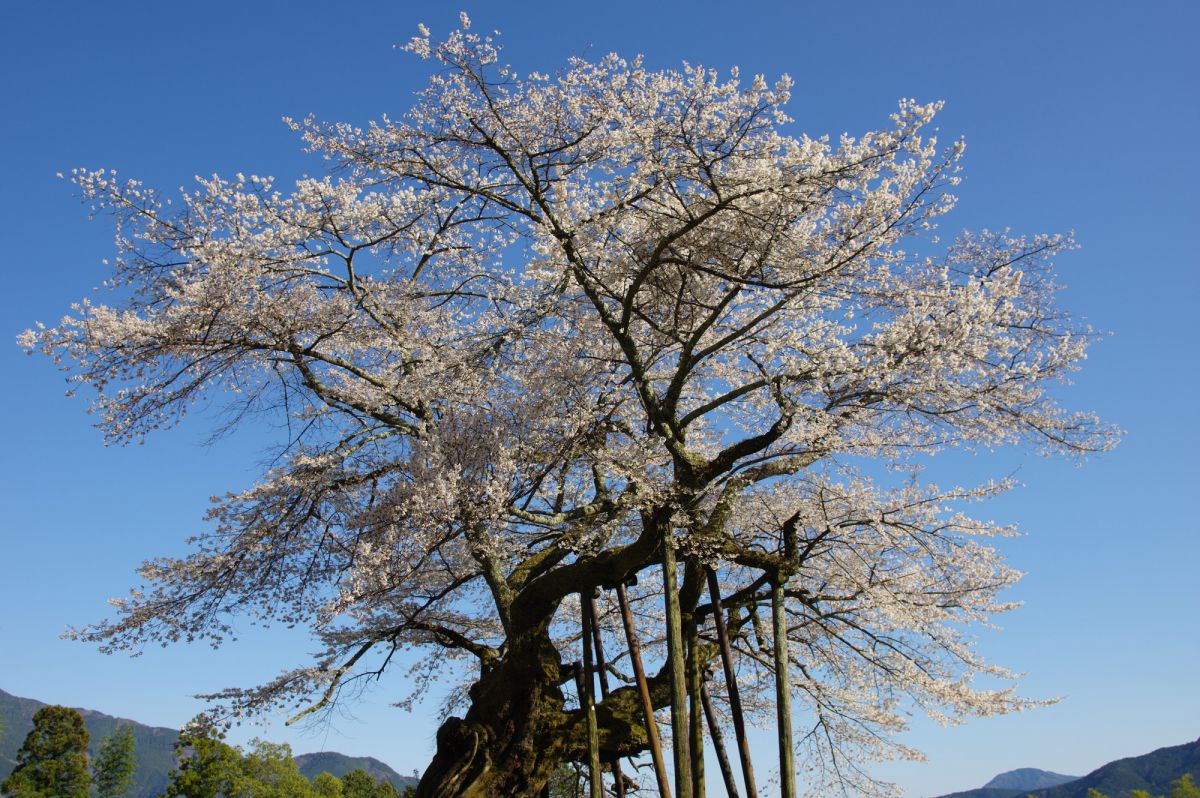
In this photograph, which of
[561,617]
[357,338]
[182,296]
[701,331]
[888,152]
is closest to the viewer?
[888,152]

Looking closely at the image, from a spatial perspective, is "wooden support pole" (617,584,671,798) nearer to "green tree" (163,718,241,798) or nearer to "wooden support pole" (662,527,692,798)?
"wooden support pole" (662,527,692,798)

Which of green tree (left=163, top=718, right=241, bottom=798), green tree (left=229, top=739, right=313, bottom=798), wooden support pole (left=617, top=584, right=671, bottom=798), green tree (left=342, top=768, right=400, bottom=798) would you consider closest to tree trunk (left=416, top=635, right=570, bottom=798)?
wooden support pole (left=617, top=584, right=671, bottom=798)

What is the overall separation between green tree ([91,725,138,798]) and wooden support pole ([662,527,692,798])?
4113cm

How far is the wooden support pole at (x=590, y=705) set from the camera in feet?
33.4

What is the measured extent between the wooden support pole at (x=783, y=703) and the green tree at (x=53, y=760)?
126 feet

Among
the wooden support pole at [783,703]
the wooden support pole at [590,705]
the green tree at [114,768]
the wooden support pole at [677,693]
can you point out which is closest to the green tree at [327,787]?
the green tree at [114,768]

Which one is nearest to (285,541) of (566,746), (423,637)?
(423,637)

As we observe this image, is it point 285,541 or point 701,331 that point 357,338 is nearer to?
point 285,541

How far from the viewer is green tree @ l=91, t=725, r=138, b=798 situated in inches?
1553

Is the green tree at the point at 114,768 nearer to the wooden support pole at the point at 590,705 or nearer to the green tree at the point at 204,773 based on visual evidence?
the green tree at the point at 204,773

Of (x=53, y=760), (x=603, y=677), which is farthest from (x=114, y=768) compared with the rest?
(x=603, y=677)

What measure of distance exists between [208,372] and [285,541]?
107 inches

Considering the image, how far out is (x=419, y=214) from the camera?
1134cm

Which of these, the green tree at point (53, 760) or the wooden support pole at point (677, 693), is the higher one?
the green tree at point (53, 760)
